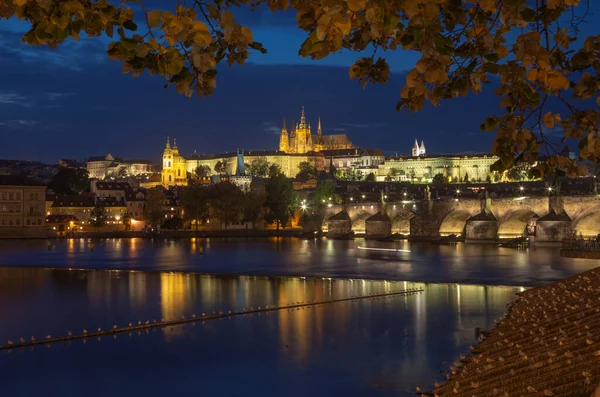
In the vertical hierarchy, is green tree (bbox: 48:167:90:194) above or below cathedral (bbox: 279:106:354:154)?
below

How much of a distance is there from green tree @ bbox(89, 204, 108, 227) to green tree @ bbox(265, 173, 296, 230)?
14.5m

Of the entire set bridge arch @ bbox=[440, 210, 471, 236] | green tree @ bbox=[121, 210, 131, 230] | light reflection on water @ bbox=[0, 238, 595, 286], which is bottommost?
light reflection on water @ bbox=[0, 238, 595, 286]

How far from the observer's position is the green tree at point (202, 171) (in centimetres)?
12900

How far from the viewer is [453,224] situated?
58.5 meters

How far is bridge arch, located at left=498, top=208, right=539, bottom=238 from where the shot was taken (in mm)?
51375

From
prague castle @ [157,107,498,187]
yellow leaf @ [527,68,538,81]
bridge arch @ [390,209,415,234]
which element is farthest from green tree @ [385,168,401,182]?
yellow leaf @ [527,68,538,81]

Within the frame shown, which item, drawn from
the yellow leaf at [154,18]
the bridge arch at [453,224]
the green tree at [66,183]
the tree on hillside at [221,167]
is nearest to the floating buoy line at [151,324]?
the yellow leaf at [154,18]

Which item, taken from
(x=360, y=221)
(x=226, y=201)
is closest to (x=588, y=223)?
(x=360, y=221)

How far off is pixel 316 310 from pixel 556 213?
30.3 meters

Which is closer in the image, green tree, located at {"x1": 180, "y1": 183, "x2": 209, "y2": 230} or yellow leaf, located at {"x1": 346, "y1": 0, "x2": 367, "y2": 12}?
yellow leaf, located at {"x1": 346, "y1": 0, "x2": 367, "y2": 12}

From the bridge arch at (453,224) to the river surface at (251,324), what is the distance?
2263 centimetres

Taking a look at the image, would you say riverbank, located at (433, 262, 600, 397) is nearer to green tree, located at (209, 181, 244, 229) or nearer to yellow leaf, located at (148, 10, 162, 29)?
yellow leaf, located at (148, 10, 162, 29)

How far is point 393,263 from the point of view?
116ft

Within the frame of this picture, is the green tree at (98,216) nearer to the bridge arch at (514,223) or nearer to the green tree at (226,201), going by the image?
the green tree at (226,201)
